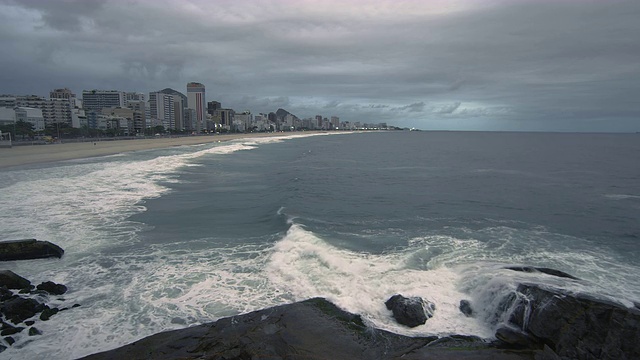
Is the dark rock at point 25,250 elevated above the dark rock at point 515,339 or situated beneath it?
elevated above

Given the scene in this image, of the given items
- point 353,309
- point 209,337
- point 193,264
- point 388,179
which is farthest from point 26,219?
point 388,179

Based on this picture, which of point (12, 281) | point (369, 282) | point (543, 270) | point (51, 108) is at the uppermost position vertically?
point (51, 108)

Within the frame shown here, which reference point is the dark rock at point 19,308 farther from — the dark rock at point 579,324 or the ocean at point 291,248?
the dark rock at point 579,324

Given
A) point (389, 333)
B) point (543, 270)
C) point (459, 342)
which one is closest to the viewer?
point (459, 342)

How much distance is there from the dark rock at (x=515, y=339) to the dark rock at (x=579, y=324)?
0.38 feet

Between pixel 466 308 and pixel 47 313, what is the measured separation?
929 centimetres

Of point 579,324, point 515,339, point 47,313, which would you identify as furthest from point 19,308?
point 579,324

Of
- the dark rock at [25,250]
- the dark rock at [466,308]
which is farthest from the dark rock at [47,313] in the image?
the dark rock at [466,308]

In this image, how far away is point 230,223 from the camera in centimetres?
1535

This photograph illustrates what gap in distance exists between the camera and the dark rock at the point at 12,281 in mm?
9016

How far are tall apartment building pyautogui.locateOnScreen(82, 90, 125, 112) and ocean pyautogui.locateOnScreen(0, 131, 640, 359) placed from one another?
196871mm

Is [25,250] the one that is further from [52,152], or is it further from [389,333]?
[52,152]

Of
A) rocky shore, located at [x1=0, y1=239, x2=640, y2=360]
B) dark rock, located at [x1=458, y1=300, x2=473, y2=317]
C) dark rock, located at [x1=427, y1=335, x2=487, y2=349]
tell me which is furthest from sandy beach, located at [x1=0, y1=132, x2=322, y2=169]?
dark rock, located at [x1=427, y1=335, x2=487, y2=349]

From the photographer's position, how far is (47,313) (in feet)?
26.2
